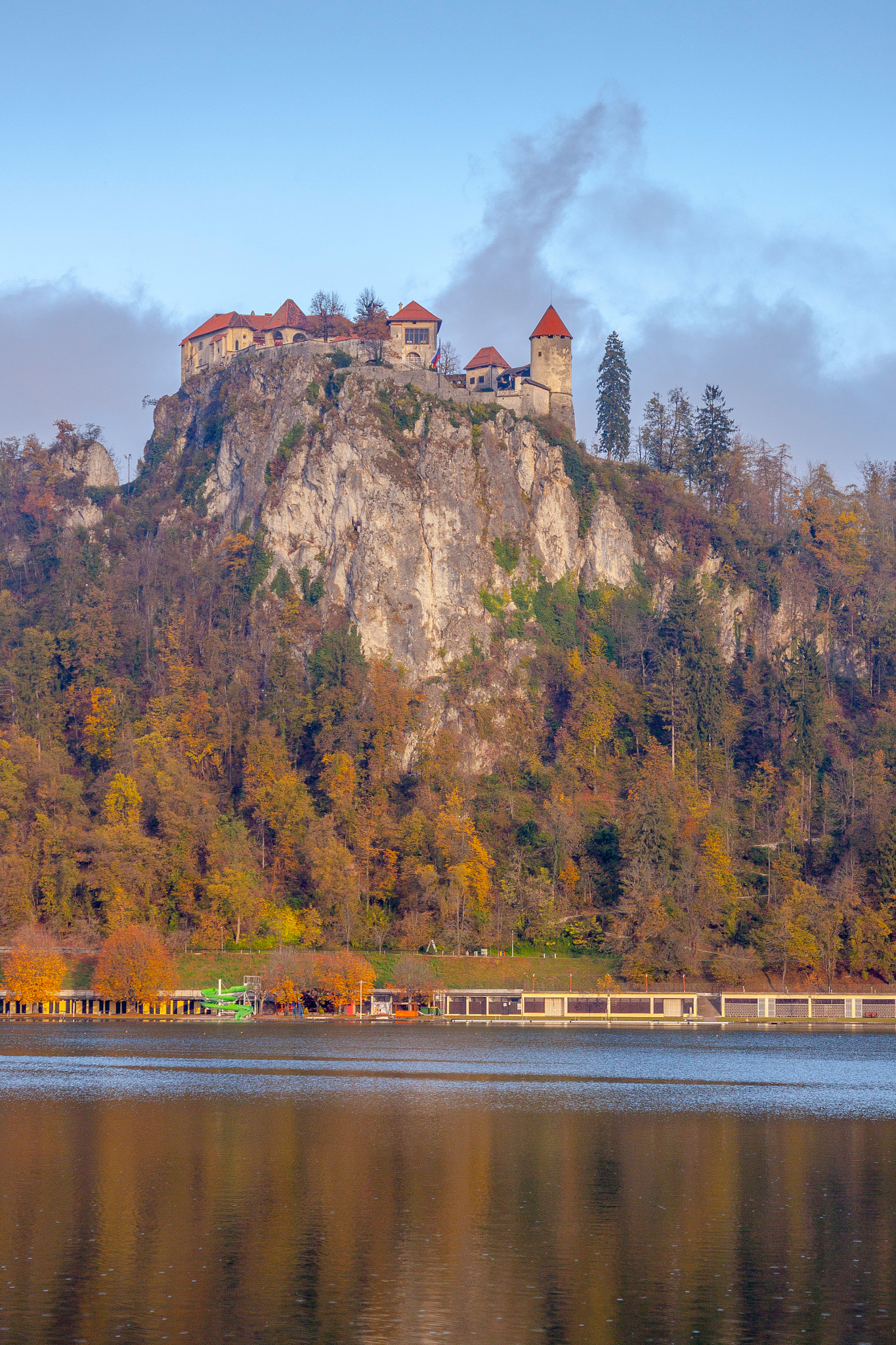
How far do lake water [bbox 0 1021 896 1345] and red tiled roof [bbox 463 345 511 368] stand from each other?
312 ft

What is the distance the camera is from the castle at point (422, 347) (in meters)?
144

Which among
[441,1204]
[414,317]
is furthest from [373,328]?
[441,1204]

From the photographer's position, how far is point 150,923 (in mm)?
105375

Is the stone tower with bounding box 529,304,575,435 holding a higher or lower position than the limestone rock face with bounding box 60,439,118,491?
higher

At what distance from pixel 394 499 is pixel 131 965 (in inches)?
2161

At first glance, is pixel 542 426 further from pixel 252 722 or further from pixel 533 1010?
pixel 533 1010

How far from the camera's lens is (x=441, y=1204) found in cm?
3356

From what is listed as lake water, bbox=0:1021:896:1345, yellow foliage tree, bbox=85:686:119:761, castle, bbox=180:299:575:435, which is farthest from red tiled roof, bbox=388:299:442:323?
lake water, bbox=0:1021:896:1345

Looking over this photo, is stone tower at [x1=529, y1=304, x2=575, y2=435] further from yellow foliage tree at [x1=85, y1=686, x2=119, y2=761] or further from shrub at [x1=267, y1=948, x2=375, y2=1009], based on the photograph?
shrub at [x1=267, y1=948, x2=375, y2=1009]

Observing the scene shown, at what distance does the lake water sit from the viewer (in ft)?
77.7

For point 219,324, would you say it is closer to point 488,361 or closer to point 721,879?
point 488,361

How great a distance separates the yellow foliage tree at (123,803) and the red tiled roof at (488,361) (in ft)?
200

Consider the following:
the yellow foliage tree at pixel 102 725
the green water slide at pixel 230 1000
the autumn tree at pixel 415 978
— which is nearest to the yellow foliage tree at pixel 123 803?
the yellow foliage tree at pixel 102 725

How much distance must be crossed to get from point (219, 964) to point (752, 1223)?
7735 centimetres
